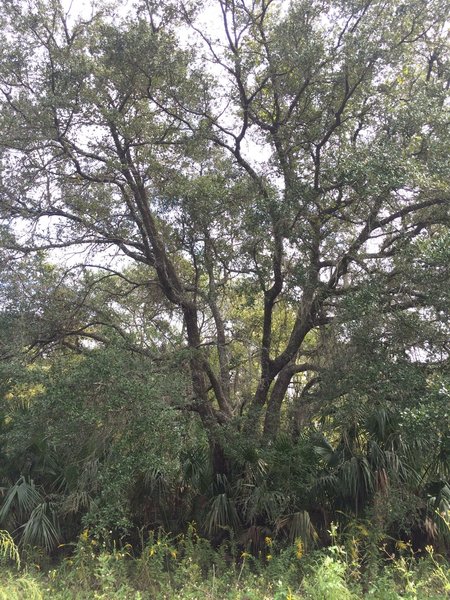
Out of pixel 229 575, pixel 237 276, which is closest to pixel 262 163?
pixel 237 276

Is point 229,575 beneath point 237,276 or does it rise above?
beneath

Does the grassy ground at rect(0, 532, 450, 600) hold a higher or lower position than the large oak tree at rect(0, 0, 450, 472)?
lower

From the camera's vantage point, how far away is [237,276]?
10773mm

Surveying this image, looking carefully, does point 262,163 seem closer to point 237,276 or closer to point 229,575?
point 237,276

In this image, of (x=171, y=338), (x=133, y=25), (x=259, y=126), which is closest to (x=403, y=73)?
(x=259, y=126)

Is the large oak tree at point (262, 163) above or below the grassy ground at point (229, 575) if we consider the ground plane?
above

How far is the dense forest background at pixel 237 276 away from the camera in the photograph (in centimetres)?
770

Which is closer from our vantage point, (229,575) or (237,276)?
(229,575)

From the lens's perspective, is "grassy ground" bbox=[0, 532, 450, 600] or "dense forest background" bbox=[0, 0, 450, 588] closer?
"grassy ground" bbox=[0, 532, 450, 600]

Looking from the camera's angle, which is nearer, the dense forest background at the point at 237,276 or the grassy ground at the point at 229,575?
the grassy ground at the point at 229,575

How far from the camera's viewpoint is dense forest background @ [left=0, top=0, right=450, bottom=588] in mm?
7699

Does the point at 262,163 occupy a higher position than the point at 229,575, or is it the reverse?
the point at 262,163

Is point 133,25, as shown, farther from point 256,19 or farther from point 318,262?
point 318,262

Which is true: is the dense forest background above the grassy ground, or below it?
above
